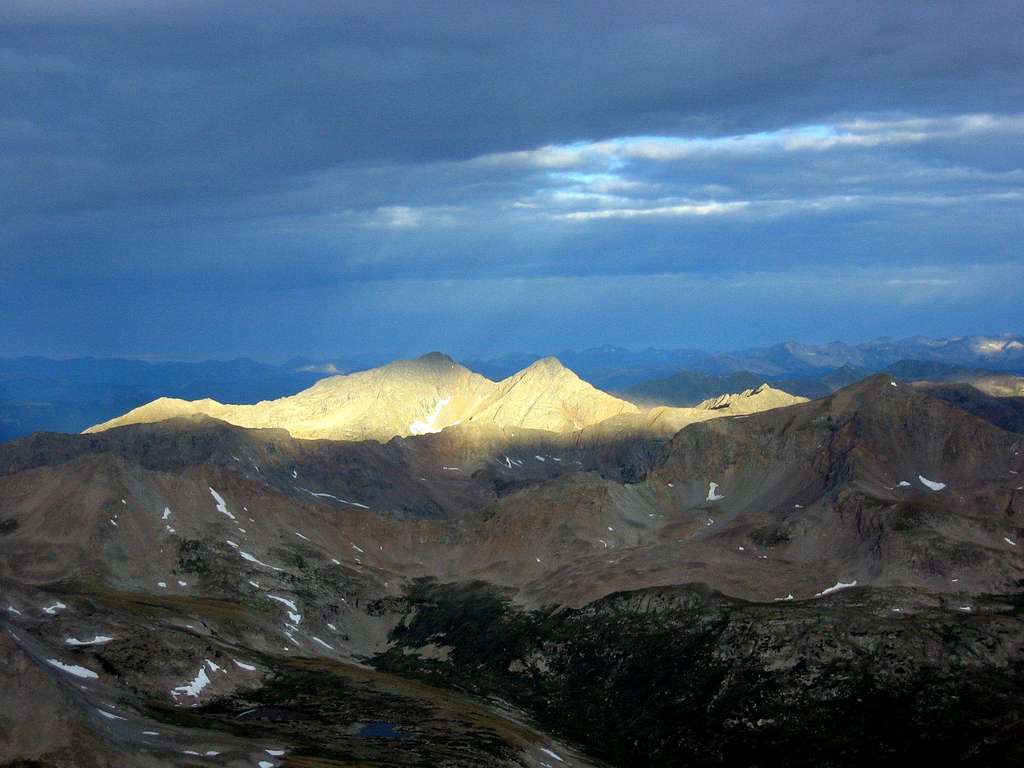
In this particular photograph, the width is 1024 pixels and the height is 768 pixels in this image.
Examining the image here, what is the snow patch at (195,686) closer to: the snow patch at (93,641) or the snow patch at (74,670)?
the snow patch at (74,670)

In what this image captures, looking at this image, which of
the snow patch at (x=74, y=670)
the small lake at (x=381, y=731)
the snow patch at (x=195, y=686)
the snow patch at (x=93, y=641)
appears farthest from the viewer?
the snow patch at (x=93, y=641)

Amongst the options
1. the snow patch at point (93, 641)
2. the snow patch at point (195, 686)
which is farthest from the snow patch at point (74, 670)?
the snow patch at point (93, 641)

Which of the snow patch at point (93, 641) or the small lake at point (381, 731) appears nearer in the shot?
the small lake at point (381, 731)

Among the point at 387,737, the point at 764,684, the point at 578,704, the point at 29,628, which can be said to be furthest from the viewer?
the point at 578,704

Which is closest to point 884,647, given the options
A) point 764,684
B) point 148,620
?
point 764,684

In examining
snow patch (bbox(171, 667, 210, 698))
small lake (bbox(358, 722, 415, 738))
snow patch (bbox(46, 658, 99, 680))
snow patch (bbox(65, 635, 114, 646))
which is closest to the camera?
snow patch (bbox(46, 658, 99, 680))

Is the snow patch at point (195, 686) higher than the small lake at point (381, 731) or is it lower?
higher

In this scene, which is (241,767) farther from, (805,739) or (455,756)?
(805,739)

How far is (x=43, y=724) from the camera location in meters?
107

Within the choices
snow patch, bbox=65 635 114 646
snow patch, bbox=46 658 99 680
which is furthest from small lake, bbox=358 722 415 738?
snow patch, bbox=65 635 114 646

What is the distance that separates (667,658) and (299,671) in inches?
2641

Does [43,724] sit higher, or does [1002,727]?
[43,724]

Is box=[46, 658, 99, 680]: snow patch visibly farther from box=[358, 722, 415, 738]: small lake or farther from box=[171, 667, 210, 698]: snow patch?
box=[358, 722, 415, 738]: small lake

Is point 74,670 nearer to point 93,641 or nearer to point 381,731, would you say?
point 93,641
